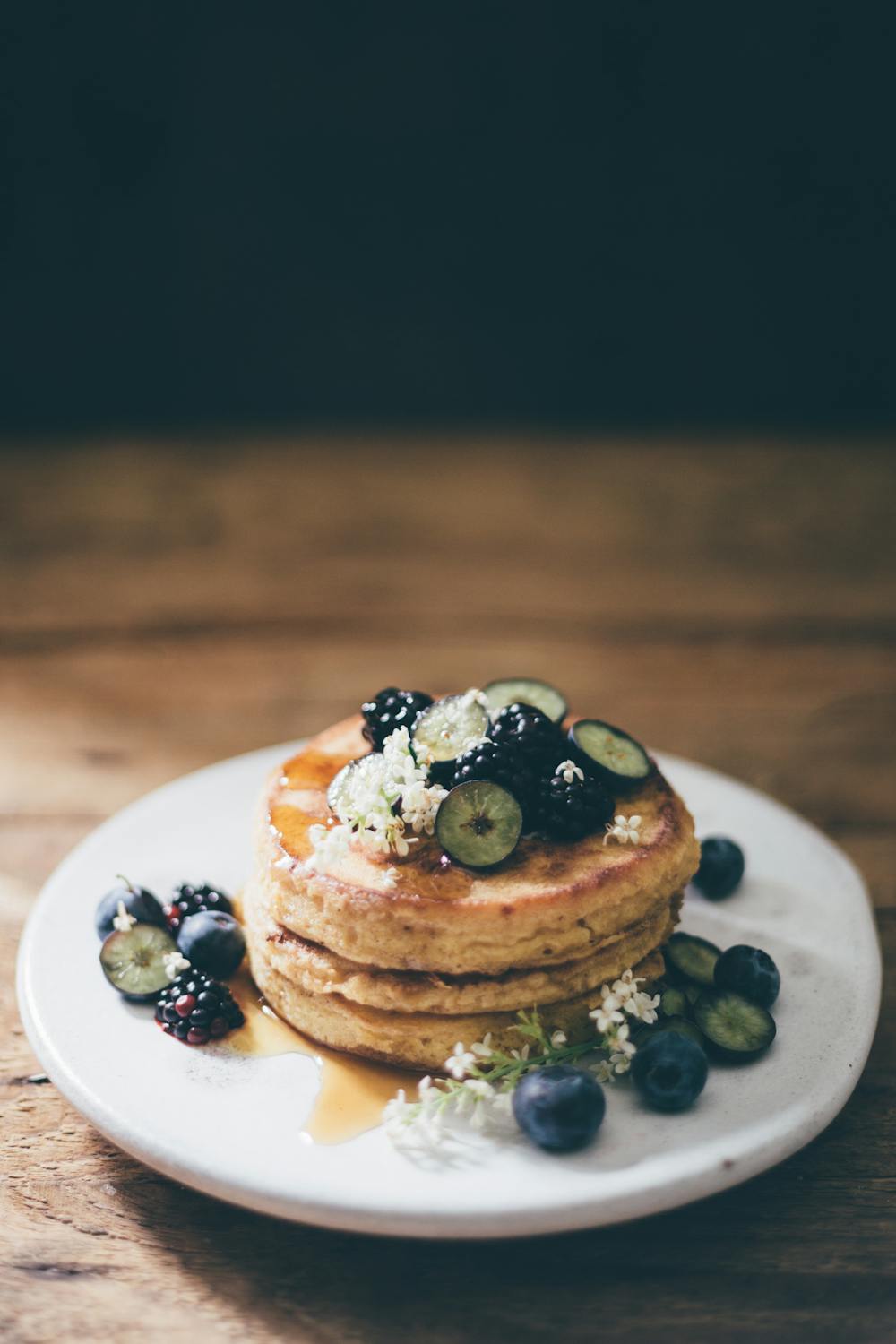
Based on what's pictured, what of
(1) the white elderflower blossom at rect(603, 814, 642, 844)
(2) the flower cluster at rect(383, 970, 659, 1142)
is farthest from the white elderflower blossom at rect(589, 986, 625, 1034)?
(1) the white elderflower blossom at rect(603, 814, 642, 844)

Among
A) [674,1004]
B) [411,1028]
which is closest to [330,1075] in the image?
[411,1028]

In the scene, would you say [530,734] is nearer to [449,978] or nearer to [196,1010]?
[449,978]

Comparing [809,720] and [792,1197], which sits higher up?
[792,1197]

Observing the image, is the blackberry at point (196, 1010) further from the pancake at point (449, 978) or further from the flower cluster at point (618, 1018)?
the flower cluster at point (618, 1018)

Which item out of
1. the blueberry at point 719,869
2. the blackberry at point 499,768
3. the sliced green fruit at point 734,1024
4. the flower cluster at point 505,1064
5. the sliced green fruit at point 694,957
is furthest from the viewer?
the blueberry at point 719,869

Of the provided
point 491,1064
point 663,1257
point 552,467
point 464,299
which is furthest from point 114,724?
point 464,299

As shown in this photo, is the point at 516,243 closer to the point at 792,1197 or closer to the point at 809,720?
the point at 809,720

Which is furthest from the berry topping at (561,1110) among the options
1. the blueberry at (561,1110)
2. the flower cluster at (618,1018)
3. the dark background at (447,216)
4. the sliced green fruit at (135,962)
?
the dark background at (447,216)
